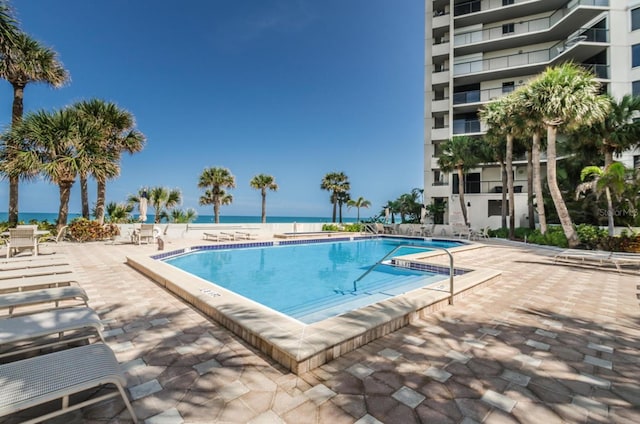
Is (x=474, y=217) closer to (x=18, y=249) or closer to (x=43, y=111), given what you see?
(x=18, y=249)

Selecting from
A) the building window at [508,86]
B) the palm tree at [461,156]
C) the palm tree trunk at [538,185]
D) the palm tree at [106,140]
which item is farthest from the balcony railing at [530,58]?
the palm tree at [106,140]

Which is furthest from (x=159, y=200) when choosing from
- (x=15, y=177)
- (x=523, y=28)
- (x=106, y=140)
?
(x=523, y=28)

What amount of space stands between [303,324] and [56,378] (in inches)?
87.4

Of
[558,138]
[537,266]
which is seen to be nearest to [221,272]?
[537,266]

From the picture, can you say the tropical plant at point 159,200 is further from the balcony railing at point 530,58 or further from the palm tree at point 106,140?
the balcony railing at point 530,58

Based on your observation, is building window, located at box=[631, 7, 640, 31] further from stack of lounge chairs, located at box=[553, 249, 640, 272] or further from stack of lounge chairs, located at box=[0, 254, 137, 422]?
stack of lounge chairs, located at box=[0, 254, 137, 422]

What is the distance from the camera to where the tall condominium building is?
62.5ft

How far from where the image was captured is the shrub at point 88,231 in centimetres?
1354

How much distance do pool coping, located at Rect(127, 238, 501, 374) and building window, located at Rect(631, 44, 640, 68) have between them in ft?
80.1

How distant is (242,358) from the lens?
2.96m

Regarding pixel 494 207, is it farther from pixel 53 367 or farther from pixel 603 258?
pixel 53 367

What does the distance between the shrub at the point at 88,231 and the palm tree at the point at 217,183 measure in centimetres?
1251

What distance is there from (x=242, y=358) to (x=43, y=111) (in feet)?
57.0

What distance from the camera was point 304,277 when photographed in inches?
348
